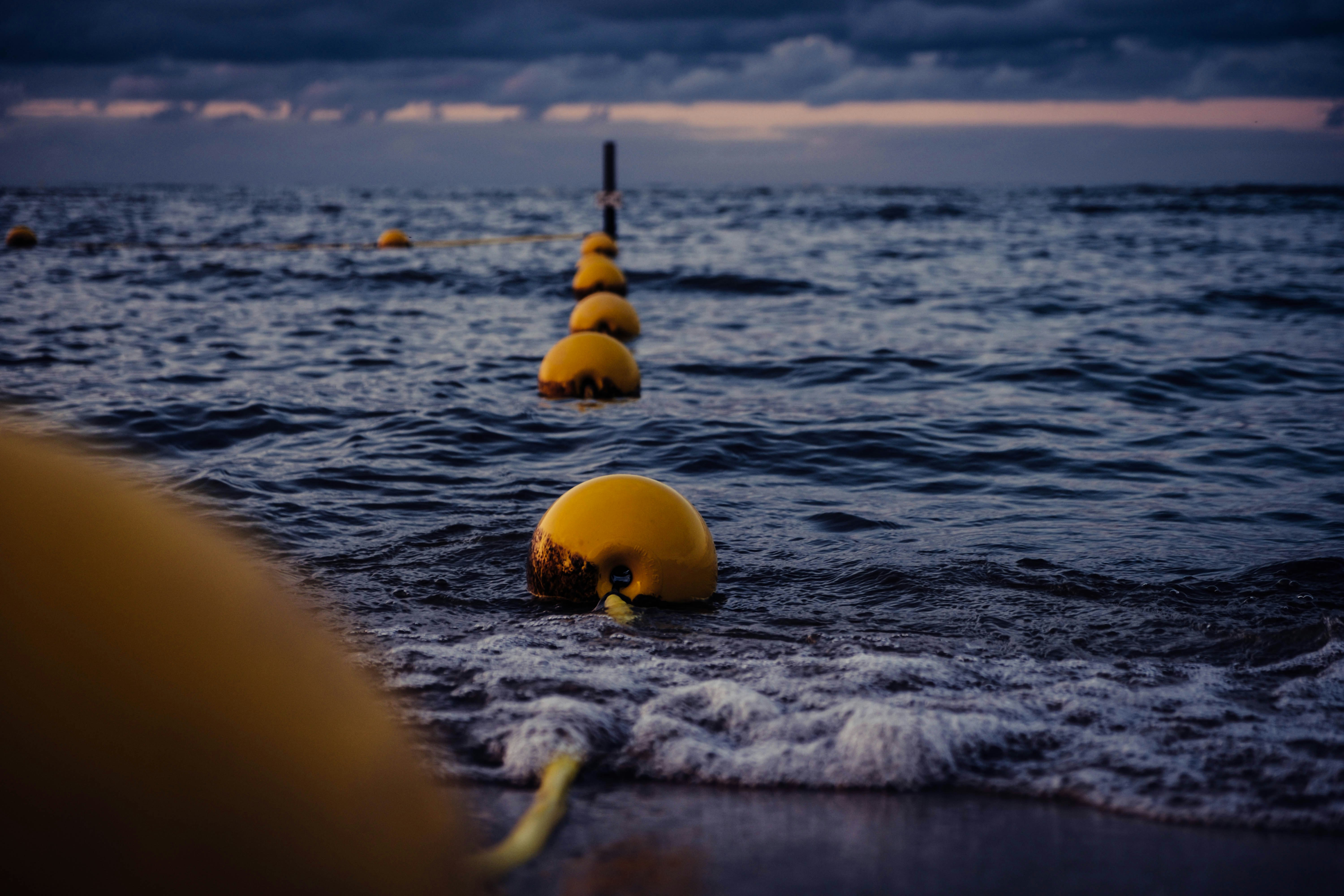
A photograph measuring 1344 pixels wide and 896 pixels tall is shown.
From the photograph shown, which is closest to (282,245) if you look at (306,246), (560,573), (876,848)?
(306,246)

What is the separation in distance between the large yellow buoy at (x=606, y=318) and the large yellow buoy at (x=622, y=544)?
7526 millimetres

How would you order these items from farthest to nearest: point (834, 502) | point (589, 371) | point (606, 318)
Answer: point (606, 318), point (589, 371), point (834, 502)

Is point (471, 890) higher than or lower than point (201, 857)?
lower

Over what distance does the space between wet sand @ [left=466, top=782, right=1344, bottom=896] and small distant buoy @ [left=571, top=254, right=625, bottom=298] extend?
44.7ft

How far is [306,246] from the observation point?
68.7 feet

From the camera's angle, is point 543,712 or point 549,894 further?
point 543,712

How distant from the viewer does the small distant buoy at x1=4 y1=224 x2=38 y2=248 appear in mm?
22938

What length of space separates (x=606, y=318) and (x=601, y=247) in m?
9.94

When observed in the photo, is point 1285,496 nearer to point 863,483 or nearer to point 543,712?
point 863,483

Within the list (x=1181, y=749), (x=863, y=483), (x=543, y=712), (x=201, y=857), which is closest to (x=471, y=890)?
(x=201, y=857)

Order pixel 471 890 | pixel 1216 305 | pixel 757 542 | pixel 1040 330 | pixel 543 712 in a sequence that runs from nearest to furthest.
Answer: pixel 471 890
pixel 543 712
pixel 757 542
pixel 1040 330
pixel 1216 305

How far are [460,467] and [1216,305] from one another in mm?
12592

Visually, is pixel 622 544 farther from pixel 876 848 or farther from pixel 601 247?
pixel 601 247

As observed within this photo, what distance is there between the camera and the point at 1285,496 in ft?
19.4
